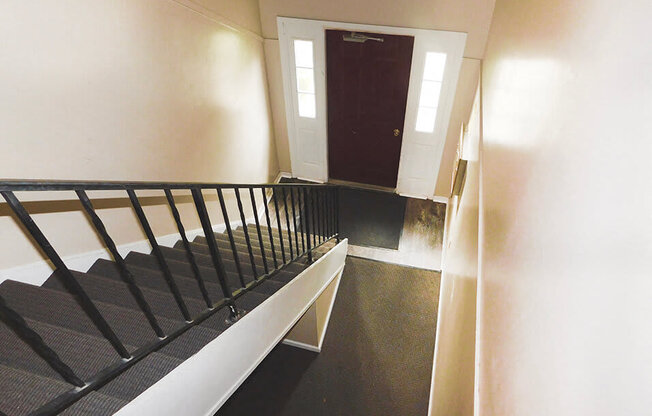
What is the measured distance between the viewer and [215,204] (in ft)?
11.5

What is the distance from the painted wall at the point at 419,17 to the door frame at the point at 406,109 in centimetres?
7

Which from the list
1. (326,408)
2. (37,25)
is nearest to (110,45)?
(37,25)

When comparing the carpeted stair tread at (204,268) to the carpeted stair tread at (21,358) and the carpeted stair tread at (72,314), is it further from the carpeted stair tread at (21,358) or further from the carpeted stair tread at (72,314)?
the carpeted stair tread at (21,358)

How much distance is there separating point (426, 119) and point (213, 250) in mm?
3501

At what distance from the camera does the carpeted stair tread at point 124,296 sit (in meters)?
1.64

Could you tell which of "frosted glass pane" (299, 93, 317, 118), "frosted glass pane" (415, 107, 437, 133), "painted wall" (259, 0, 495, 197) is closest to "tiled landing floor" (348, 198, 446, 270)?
"painted wall" (259, 0, 495, 197)

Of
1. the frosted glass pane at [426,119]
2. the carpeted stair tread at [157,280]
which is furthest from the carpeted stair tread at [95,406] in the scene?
the frosted glass pane at [426,119]

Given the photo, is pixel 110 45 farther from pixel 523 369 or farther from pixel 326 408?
pixel 326 408

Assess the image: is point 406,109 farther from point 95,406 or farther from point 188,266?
point 95,406

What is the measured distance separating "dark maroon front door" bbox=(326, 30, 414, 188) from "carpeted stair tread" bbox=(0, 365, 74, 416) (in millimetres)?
3980

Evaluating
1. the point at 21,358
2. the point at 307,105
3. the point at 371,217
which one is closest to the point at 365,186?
the point at 371,217

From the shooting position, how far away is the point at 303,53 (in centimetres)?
411

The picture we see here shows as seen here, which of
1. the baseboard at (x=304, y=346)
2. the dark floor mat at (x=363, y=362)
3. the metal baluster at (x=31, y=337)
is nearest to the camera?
the metal baluster at (x=31, y=337)

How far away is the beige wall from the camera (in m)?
0.39
